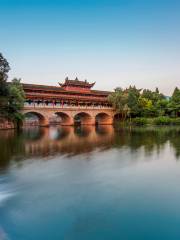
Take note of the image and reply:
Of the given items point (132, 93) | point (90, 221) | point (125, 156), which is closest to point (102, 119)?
point (132, 93)

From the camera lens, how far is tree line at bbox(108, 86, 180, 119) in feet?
175

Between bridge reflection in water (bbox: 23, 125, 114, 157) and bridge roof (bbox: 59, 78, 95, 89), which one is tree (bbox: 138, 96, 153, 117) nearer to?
bridge roof (bbox: 59, 78, 95, 89)

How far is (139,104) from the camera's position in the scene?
55.8 metres

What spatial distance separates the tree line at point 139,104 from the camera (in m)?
53.5

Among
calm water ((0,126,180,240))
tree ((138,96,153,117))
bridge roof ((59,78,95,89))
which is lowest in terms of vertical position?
calm water ((0,126,180,240))

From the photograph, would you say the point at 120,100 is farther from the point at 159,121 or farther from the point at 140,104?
the point at 159,121

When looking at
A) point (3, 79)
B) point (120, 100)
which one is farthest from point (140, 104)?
point (3, 79)

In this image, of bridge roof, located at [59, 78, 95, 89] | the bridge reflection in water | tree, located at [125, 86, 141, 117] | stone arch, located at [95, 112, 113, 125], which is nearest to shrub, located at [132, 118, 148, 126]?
tree, located at [125, 86, 141, 117]

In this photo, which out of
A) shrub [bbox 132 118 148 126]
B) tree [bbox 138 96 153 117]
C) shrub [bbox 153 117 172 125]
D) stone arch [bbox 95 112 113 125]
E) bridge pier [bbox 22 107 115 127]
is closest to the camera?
bridge pier [bbox 22 107 115 127]

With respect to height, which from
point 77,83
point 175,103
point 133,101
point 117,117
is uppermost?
point 77,83

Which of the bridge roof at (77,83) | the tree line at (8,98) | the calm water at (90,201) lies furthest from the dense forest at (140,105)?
the calm water at (90,201)

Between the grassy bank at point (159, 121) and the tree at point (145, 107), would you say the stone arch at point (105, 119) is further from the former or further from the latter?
the grassy bank at point (159, 121)

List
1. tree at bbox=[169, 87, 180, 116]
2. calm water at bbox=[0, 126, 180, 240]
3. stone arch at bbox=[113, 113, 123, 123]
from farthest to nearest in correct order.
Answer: stone arch at bbox=[113, 113, 123, 123] < tree at bbox=[169, 87, 180, 116] < calm water at bbox=[0, 126, 180, 240]

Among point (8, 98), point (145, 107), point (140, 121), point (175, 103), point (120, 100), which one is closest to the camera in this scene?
point (8, 98)
